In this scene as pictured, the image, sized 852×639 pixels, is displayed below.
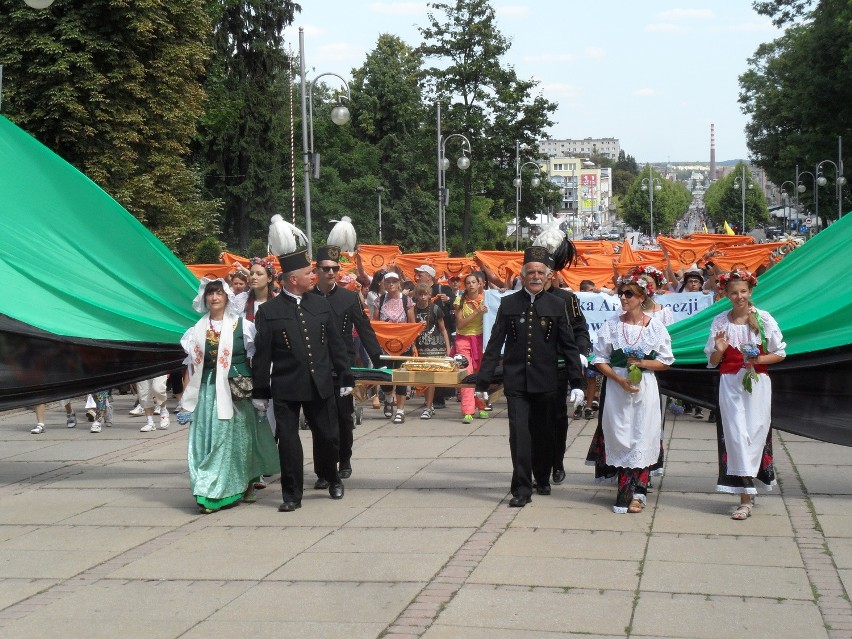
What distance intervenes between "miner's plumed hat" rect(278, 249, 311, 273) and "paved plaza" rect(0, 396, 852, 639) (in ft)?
6.15

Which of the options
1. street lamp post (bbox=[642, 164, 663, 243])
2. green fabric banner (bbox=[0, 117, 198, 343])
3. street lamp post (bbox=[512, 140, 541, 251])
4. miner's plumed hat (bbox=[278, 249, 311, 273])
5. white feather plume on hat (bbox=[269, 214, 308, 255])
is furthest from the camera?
street lamp post (bbox=[642, 164, 663, 243])

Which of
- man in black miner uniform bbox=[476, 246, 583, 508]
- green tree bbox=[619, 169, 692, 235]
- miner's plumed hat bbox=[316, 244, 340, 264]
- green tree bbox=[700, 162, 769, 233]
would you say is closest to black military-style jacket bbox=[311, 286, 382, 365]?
miner's plumed hat bbox=[316, 244, 340, 264]

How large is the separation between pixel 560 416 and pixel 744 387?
158 centimetres

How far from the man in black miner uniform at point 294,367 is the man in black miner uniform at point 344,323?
0.51m

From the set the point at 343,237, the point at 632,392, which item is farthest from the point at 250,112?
the point at 632,392

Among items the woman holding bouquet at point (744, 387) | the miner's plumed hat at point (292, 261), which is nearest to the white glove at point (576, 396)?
the woman holding bouquet at point (744, 387)

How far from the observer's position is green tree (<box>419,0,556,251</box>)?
64000 mm

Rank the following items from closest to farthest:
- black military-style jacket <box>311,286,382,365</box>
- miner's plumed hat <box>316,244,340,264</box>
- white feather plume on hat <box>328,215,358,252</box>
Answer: black military-style jacket <box>311,286,382,365</box> → miner's plumed hat <box>316,244,340,264</box> → white feather plume on hat <box>328,215,358,252</box>

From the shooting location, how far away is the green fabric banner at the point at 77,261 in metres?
10.2

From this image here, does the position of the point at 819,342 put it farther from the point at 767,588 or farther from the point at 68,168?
the point at 68,168

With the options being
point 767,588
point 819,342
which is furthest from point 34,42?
point 767,588

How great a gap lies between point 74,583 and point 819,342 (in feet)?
19.0

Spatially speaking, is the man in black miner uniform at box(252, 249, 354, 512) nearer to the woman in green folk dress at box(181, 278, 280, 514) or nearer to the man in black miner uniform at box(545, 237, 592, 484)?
the woman in green folk dress at box(181, 278, 280, 514)

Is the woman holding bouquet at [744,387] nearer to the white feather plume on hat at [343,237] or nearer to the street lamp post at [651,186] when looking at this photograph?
the white feather plume on hat at [343,237]
